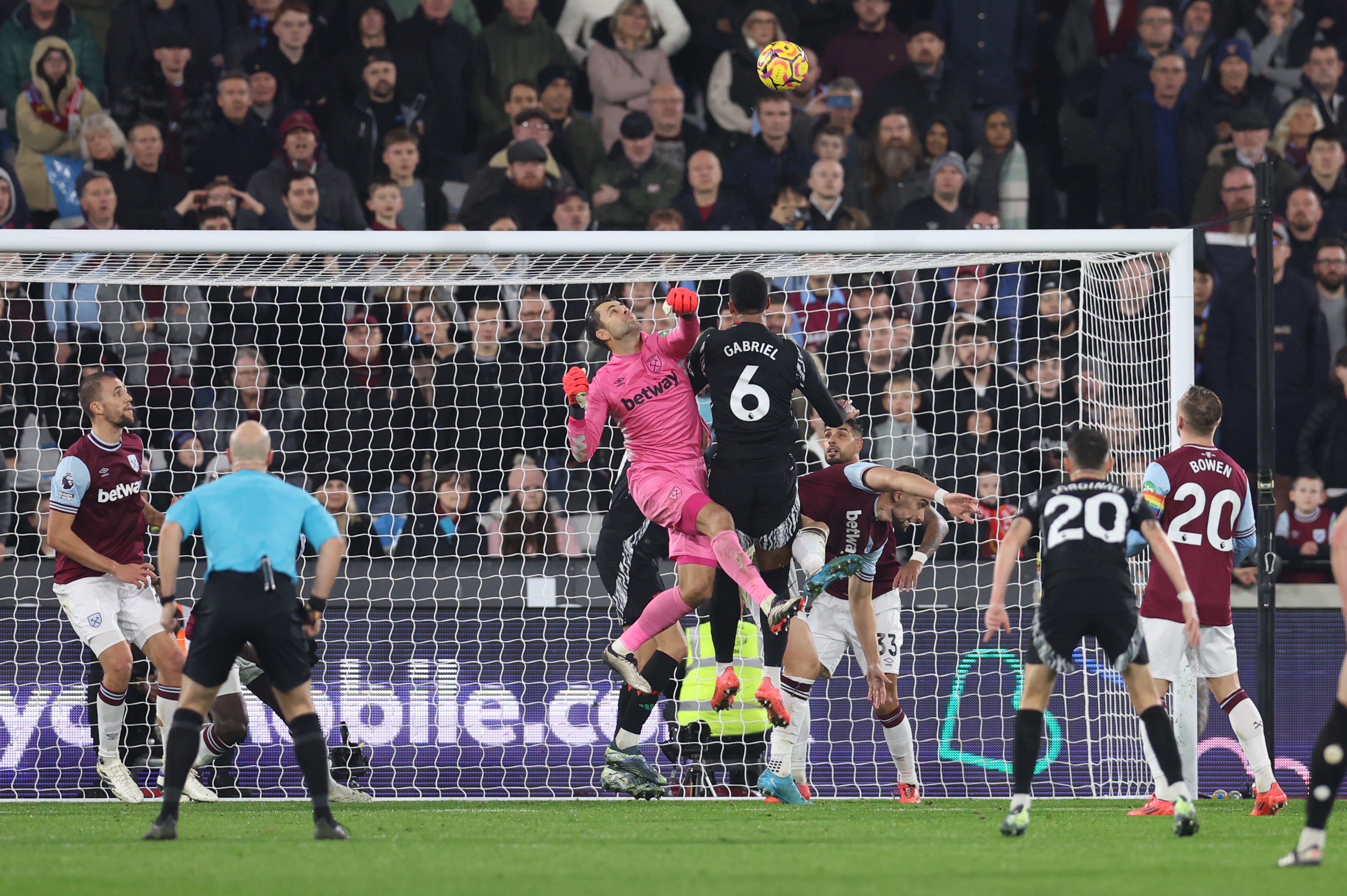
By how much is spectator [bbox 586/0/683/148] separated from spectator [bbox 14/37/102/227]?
4.22 metres

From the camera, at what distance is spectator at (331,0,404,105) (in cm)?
1350

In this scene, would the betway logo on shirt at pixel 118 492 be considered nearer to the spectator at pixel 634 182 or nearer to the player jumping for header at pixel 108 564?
the player jumping for header at pixel 108 564

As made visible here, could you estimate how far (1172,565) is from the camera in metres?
7.23

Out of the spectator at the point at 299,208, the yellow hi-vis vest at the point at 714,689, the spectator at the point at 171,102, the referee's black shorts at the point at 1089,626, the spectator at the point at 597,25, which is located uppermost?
the spectator at the point at 597,25

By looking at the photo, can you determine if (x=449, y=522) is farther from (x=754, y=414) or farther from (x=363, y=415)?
(x=754, y=414)

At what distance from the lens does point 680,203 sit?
1312cm

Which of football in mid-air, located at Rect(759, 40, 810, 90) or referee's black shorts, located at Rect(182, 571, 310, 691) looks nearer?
referee's black shorts, located at Rect(182, 571, 310, 691)

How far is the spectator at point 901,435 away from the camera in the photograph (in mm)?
11477

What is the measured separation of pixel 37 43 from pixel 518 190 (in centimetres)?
434

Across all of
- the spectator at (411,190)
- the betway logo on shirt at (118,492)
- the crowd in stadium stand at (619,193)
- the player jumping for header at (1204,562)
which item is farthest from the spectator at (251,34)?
the player jumping for header at (1204,562)

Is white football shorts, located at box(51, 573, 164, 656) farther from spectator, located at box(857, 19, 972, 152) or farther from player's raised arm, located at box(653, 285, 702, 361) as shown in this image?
spectator, located at box(857, 19, 972, 152)

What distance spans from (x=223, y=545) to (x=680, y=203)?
6.98m

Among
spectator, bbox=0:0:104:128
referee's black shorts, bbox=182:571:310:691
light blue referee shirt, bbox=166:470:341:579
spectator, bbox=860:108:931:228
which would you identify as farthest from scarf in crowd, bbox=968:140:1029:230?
referee's black shorts, bbox=182:571:310:691

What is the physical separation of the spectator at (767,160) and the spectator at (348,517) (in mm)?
4288
